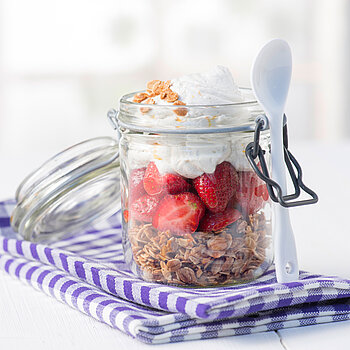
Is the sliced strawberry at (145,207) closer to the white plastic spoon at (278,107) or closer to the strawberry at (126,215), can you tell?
the strawberry at (126,215)

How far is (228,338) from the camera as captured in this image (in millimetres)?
685

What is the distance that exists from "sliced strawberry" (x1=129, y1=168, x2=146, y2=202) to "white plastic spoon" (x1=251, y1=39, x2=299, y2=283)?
162 millimetres

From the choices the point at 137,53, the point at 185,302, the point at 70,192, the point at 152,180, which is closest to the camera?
the point at 185,302

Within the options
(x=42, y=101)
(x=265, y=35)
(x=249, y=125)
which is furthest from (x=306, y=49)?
(x=249, y=125)

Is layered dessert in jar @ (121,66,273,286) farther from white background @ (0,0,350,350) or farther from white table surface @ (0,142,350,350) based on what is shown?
white background @ (0,0,350,350)

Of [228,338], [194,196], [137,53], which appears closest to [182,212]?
[194,196]

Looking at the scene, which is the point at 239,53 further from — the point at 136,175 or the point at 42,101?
the point at 136,175

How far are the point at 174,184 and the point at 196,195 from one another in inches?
1.1

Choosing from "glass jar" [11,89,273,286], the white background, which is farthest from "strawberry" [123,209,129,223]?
the white background

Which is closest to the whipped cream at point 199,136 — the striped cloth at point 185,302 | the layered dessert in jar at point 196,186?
the layered dessert in jar at point 196,186

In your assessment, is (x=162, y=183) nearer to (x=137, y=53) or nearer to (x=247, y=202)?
(x=247, y=202)

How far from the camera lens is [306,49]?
3.34 m

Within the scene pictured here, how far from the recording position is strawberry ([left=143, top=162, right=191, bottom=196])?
0.76 meters

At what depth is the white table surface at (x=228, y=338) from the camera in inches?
26.6
